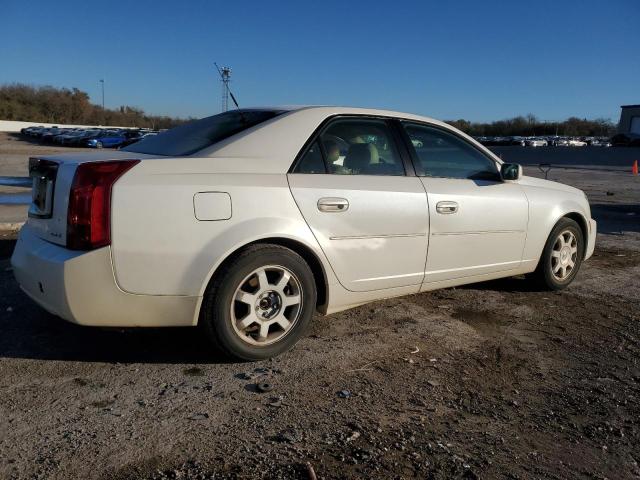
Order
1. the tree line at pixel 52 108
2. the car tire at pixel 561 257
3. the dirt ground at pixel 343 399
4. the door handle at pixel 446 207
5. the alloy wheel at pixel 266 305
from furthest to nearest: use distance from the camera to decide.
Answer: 1. the tree line at pixel 52 108
2. the car tire at pixel 561 257
3. the door handle at pixel 446 207
4. the alloy wheel at pixel 266 305
5. the dirt ground at pixel 343 399

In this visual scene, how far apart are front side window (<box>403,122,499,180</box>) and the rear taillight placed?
7.27 ft

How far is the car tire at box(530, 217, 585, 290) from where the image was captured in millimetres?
5312

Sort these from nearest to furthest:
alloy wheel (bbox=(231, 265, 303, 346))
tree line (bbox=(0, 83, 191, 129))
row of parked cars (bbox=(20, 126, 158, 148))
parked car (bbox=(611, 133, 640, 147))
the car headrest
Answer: alloy wheel (bbox=(231, 265, 303, 346)), the car headrest, row of parked cars (bbox=(20, 126, 158, 148)), parked car (bbox=(611, 133, 640, 147)), tree line (bbox=(0, 83, 191, 129))

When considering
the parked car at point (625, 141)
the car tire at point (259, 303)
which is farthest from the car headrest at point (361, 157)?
the parked car at point (625, 141)

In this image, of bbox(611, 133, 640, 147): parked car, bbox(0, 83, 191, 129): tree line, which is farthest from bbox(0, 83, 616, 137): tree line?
bbox(611, 133, 640, 147): parked car

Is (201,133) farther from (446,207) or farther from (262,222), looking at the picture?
(446,207)

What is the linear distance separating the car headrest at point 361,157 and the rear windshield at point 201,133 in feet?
1.89

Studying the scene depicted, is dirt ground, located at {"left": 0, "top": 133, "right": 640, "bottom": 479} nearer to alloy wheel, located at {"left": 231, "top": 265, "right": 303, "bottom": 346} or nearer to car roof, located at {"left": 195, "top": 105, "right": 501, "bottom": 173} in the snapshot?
alloy wheel, located at {"left": 231, "top": 265, "right": 303, "bottom": 346}

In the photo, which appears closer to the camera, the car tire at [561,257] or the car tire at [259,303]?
the car tire at [259,303]

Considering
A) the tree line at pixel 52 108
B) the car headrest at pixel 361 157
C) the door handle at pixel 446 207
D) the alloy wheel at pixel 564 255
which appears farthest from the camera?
the tree line at pixel 52 108

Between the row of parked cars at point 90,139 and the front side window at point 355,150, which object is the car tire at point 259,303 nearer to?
the front side window at point 355,150

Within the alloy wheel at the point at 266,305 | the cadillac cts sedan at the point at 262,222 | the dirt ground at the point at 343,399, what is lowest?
the dirt ground at the point at 343,399

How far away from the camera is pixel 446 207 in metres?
4.34

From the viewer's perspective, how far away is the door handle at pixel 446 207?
4.30 m
